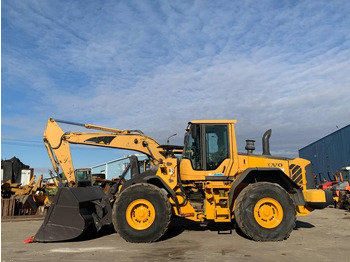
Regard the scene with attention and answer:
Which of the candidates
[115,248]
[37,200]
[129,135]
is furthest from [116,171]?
[115,248]

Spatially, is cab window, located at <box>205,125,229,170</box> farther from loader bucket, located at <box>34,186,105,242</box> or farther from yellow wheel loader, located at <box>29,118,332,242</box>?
loader bucket, located at <box>34,186,105,242</box>

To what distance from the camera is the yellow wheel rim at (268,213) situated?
689 cm

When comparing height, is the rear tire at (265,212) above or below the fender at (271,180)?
below

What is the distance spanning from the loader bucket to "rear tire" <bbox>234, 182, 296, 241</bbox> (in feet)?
11.9

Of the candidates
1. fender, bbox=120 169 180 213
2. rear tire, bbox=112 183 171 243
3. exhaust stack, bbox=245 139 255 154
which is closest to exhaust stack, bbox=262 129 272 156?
exhaust stack, bbox=245 139 255 154

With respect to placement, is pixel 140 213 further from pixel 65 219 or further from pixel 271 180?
pixel 271 180

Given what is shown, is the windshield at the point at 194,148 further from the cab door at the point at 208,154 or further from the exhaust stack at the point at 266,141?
the exhaust stack at the point at 266,141

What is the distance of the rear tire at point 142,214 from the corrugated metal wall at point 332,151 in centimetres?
1893

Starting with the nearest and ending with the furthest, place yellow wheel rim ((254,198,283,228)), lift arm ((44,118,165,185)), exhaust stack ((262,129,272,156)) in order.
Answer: yellow wheel rim ((254,198,283,228)) < exhaust stack ((262,129,272,156)) < lift arm ((44,118,165,185))

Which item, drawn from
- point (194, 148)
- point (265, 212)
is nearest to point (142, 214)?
point (194, 148)

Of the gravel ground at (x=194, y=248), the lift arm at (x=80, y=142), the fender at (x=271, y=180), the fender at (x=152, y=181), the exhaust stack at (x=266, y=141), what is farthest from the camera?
the lift arm at (x=80, y=142)

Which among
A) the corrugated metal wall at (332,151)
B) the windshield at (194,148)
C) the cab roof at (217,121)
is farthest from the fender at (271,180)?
the corrugated metal wall at (332,151)

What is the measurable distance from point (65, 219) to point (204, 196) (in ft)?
11.1

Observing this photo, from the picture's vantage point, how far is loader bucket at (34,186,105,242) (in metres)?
6.92
